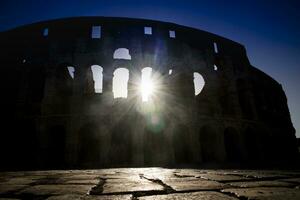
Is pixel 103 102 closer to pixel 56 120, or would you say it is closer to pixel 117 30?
pixel 56 120

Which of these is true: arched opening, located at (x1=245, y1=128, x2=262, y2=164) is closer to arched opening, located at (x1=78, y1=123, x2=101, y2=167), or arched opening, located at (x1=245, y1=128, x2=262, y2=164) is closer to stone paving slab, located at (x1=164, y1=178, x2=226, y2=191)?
arched opening, located at (x1=78, y1=123, x2=101, y2=167)

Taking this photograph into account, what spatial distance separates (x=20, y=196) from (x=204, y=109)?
13.6m

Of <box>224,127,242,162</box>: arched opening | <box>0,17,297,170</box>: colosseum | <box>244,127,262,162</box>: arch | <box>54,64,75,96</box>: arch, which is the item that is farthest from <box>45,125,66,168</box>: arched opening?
<box>244,127,262,162</box>: arch

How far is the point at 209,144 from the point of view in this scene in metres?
14.6

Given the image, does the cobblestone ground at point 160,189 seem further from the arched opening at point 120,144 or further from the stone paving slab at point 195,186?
the arched opening at point 120,144

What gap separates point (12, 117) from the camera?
13672 mm

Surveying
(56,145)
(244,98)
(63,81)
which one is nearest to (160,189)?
(56,145)

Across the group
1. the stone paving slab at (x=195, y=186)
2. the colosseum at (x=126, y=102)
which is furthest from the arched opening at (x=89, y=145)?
the stone paving slab at (x=195, y=186)

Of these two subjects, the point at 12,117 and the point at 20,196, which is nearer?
the point at 20,196

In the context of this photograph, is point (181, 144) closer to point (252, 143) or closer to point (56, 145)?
point (252, 143)

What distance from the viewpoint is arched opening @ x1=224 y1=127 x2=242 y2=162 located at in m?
14.7

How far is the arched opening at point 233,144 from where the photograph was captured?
1473cm

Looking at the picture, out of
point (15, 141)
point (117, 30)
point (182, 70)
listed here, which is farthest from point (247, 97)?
point (15, 141)

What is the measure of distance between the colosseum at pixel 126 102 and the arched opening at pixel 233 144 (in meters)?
0.07
